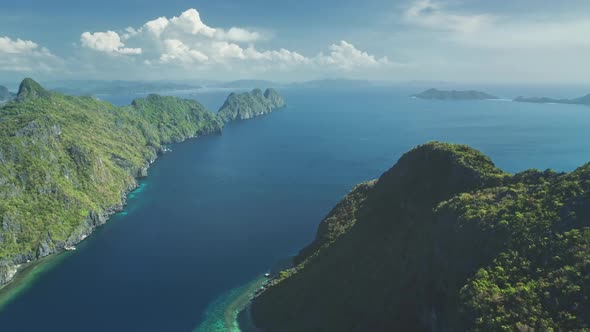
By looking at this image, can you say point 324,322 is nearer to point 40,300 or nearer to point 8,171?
point 40,300

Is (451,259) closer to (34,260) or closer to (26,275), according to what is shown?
(26,275)

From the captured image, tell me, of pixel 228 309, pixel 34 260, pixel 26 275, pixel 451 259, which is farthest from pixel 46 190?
pixel 451 259

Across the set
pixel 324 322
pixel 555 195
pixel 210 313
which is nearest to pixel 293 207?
pixel 210 313

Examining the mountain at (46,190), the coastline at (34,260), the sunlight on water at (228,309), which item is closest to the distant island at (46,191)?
the mountain at (46,190)

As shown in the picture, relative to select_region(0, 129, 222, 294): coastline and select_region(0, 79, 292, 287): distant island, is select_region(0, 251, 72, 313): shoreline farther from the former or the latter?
select_region(0, 79, 292, 287): distant island

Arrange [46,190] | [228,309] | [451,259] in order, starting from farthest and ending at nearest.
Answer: [46,190] < [228,309] < [451,259]

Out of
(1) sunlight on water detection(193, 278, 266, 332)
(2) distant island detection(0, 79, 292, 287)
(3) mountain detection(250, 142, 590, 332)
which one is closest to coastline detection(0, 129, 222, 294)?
(2) distant island detection(0, 79, 292, 287)

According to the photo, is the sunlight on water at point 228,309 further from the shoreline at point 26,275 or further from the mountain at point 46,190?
the mountain at point 46,190
